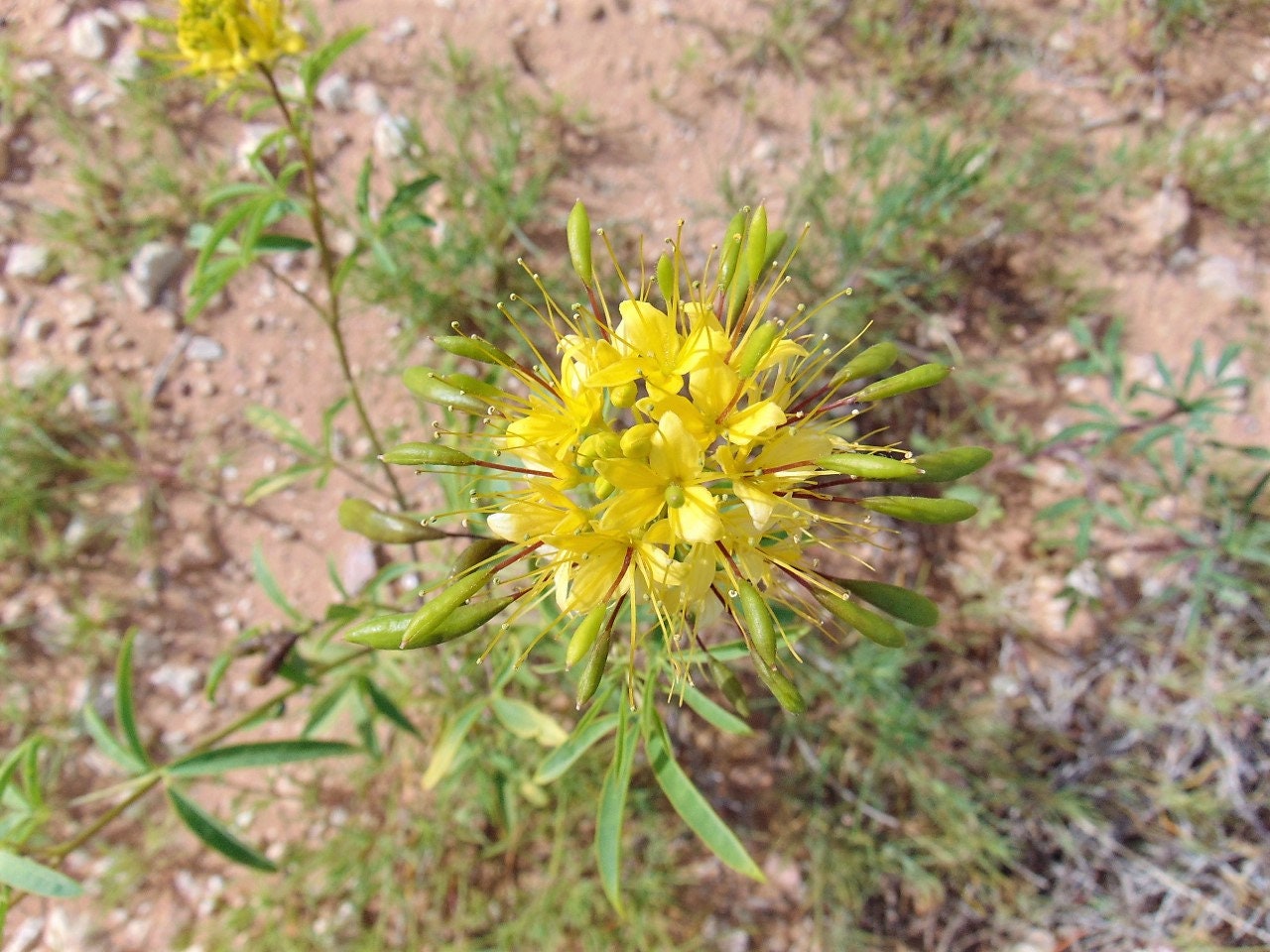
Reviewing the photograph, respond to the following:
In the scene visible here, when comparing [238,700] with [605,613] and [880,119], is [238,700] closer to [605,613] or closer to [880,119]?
[605,613]

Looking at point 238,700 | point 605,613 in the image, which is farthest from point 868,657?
point 238,700

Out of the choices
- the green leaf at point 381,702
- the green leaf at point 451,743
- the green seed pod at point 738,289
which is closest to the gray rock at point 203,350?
the green leaf at point 381,702

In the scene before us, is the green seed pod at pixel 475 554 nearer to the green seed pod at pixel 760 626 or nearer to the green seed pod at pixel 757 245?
the green seed pod at pixel 760 626

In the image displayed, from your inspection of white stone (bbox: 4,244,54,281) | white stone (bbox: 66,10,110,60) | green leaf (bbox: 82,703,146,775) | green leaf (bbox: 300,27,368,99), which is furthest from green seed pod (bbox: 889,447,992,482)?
white stone (bbox: 66,10,110,60)

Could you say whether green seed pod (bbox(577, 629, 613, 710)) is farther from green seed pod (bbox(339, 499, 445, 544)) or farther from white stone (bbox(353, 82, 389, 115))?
white stone (bbox(353, 82, 389, 115))

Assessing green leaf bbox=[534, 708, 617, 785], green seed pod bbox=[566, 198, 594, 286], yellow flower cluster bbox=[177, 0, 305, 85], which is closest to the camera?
green seed pod bbox=[566, 198, 594, 286]
